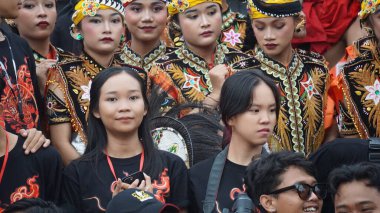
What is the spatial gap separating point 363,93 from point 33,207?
10.2 feet

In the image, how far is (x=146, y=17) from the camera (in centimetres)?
862

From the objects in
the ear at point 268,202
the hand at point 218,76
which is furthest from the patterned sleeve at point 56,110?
the ear at point 268,202

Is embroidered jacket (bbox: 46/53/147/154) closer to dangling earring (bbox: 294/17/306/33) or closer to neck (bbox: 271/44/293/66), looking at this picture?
neck (bbox: 271/44/293/66)

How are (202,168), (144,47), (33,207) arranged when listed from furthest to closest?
(144,47) < (202,168) < (33,207)

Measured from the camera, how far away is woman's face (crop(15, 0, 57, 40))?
8.31 metres

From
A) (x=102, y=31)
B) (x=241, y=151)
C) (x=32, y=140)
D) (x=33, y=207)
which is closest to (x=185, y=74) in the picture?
(x=102, y=31)

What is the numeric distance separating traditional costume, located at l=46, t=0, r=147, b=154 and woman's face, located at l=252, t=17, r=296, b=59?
90cm

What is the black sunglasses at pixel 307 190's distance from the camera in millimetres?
6004

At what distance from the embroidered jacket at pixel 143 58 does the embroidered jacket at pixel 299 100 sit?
2.59 feet

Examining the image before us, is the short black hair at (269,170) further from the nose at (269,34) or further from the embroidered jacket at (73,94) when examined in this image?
the nose at (269,34)

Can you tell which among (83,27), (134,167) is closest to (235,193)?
(134,167)

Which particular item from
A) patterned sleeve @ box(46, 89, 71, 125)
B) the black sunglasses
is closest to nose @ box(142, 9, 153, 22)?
patterned sleeve @ box(46, 89, 71, 125)

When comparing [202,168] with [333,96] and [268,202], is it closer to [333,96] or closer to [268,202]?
[268,202]

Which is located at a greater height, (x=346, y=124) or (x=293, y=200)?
(x=346, y=124)
